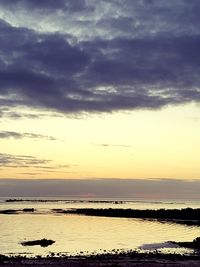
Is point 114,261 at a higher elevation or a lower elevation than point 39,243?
higher

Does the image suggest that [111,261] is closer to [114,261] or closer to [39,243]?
[114,261]

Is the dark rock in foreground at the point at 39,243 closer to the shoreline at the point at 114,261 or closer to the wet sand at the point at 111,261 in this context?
the shoreline at the point at 114,261

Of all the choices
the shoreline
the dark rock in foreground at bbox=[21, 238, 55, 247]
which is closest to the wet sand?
the shoreline

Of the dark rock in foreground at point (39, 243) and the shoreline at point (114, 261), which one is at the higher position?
the shoreline at point (114, 261)

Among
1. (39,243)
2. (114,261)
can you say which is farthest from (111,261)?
(39,243)

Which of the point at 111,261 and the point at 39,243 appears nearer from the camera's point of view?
the point at 111,261

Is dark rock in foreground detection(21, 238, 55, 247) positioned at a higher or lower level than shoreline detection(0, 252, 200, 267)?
lower

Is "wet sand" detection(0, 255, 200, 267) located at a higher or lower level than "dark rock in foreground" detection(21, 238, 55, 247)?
higher

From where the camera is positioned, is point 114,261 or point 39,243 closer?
point 114,261

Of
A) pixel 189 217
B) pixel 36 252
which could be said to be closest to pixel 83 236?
pixel 36 252

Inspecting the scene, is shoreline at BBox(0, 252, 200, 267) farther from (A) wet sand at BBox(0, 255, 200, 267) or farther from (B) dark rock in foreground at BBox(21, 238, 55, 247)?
(B) dark rock in foreground at BBox(21, 238, 55, 247)

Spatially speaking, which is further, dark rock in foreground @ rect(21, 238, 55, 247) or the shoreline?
dark rock in foreground @ rect(21, 238, 55, 247)

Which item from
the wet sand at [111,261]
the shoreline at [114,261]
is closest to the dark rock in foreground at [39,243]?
the shoreline at [114,261]

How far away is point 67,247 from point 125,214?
67.0 metres
